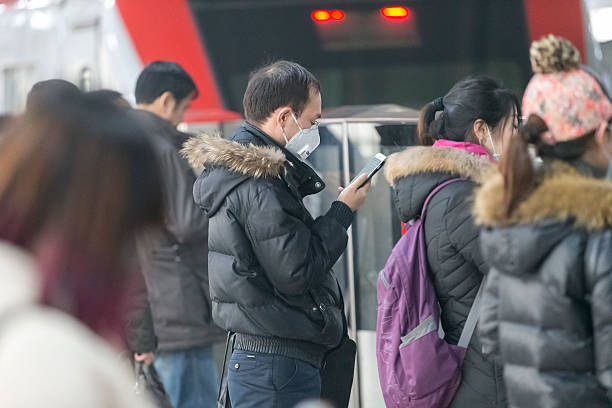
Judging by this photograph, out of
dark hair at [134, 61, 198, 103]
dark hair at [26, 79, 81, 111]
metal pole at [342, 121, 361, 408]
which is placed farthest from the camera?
metal pole at [342, 121, 361, 408]

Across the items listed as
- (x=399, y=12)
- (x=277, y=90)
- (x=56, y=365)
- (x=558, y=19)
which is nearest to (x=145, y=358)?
(x=277, y=90)

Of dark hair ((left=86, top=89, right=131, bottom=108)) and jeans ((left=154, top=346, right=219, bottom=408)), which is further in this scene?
jeans ((left=154, top=346, right=219, bottom=408))

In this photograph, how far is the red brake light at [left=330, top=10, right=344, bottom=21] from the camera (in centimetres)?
523

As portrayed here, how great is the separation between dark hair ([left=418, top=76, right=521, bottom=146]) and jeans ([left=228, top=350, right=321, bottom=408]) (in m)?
0.98

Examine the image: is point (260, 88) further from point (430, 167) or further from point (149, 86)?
point (149, 86)

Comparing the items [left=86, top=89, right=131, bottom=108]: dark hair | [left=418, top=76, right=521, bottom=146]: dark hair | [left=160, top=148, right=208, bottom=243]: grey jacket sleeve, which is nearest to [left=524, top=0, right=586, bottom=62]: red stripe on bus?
[left=418, top=76, right=521, bottom=146]: dark hair

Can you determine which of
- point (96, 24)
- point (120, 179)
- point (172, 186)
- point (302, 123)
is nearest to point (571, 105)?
point (302, 123)

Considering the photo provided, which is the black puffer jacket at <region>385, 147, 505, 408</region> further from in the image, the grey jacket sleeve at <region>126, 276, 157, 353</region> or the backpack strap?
the grey jacket sleeve at <region>126, 276, 157, 353</region>

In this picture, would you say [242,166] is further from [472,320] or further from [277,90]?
[472,320]

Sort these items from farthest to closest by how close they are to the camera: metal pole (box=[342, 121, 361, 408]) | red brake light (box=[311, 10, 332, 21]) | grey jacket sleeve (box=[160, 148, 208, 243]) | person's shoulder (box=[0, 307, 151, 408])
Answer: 1. red brake light (box=[311, 10, 332, 21])
2. metal pole (box=[342, 121, 361, 408])
3. grey jacket sleeve (box=[160, 148, 208, 243])
4. person's shoulder (box=[0, 307, 151, 408])

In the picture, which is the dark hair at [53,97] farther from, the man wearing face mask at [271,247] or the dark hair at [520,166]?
the man wearing face mask at [271,247]

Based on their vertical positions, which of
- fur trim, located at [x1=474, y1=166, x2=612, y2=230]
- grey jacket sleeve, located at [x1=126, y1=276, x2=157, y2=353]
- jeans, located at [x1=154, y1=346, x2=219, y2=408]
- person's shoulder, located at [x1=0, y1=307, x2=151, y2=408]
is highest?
fur trim, located at [x1=474, y1=166, x2=612, y2=230]

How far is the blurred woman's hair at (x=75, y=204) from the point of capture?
1298mm

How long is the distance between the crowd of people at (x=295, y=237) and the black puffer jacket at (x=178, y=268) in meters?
0.31
